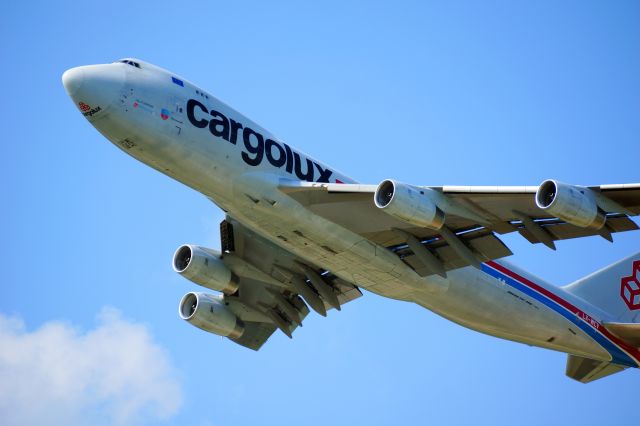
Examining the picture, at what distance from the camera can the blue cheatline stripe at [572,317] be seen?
3447cm

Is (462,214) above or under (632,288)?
under

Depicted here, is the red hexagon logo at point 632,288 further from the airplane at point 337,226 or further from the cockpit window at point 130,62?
the cockpit window at point 130,62

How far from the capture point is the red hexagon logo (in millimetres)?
39438

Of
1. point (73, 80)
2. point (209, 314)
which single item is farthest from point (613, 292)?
point (73, 80)

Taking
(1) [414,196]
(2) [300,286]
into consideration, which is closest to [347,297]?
(2) [300,286]

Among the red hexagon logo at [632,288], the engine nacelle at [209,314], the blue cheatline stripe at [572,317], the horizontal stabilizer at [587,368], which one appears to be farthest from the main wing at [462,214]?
the red hexagon logo at [632,288]

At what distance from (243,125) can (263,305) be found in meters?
10.6

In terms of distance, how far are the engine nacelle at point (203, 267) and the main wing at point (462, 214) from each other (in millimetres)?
6758

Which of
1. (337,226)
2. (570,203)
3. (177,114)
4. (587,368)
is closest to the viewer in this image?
(570,203)

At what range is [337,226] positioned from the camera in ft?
100

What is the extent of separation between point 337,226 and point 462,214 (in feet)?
13.1

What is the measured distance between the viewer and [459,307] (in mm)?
33812

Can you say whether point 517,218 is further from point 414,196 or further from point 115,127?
point 115,127

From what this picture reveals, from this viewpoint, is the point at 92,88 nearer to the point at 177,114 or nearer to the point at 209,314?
the point at 177,114
